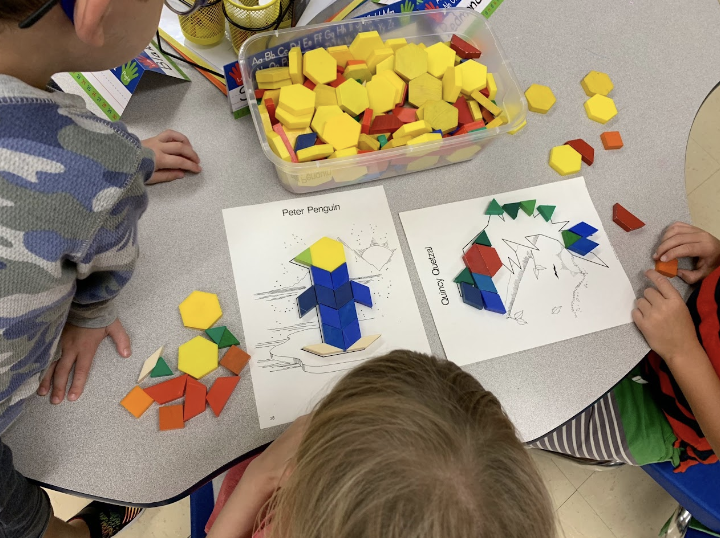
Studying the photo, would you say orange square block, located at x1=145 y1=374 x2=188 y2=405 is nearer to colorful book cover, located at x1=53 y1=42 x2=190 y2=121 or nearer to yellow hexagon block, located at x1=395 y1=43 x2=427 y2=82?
colorful book cover, located at x1=53 y1=42 x2=190 y2=121

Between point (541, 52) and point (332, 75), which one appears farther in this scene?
point (541, 52)

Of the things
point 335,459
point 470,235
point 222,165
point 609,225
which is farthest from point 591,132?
point 335,459

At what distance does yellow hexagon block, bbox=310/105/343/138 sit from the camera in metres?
0.77

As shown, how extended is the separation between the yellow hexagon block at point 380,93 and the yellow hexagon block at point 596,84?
0.36m

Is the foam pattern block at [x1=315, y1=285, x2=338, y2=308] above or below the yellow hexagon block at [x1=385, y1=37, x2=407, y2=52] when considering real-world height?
below

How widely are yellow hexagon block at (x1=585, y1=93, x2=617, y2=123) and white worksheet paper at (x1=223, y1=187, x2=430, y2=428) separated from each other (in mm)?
400

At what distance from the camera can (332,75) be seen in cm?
80

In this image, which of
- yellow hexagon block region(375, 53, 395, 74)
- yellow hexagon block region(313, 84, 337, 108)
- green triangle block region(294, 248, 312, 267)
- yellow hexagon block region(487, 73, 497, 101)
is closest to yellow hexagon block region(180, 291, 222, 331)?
green triangle block region(294, 248, 312, 267)

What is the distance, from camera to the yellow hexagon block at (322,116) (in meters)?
0.77

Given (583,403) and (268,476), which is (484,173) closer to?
(583,403)

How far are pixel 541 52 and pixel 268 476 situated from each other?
835mm

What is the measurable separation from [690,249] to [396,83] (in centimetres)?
51

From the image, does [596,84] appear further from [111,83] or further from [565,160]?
[111,83]

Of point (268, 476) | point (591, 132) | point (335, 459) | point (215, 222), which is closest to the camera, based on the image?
point (335, 459)
